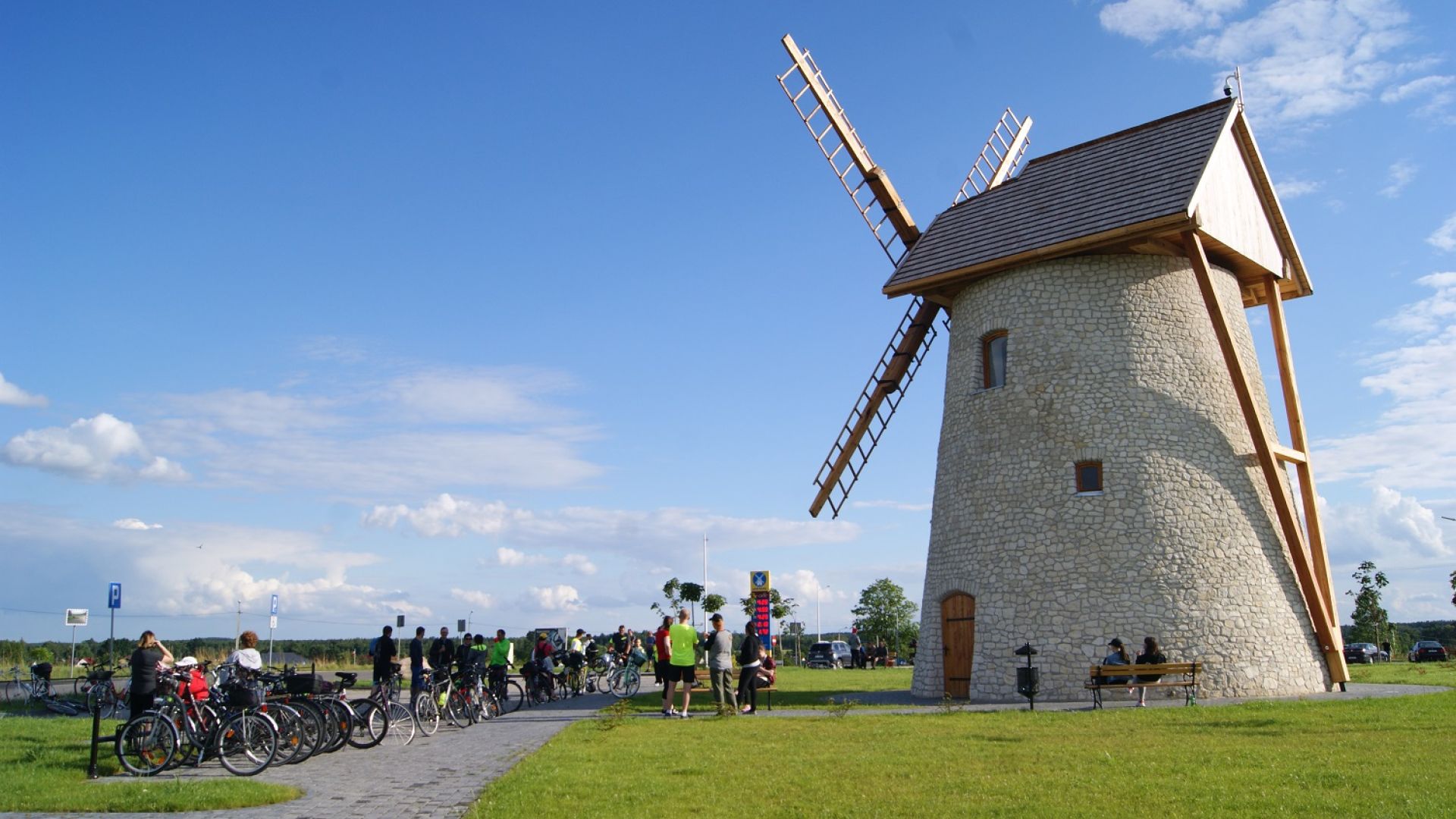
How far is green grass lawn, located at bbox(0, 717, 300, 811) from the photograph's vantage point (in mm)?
9477

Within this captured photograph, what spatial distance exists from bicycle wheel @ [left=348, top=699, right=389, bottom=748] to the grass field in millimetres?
2498

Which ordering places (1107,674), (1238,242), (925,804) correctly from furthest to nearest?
(1238,242)
(1107,674)
(925,804)

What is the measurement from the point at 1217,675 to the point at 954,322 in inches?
340

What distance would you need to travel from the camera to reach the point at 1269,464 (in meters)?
19.5

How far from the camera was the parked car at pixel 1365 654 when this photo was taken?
160ft

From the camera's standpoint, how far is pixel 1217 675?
1884 centimetres

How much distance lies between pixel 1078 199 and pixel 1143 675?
9012mm

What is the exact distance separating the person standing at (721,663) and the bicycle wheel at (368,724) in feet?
18.0

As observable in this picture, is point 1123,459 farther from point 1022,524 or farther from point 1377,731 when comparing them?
point 1377,731

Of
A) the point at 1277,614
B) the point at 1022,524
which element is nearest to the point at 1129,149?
the point at 1022,524

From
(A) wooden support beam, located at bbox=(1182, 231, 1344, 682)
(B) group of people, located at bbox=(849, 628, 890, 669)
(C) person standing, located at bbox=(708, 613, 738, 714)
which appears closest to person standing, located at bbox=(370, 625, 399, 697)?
(C) person standing, located at bbox=(708, 613, 738, 714)

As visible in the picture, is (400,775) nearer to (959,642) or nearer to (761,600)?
(959,642)

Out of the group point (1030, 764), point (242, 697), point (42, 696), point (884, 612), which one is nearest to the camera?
point (1030, 764)

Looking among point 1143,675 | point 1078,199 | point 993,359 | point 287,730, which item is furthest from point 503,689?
point 1078,199
